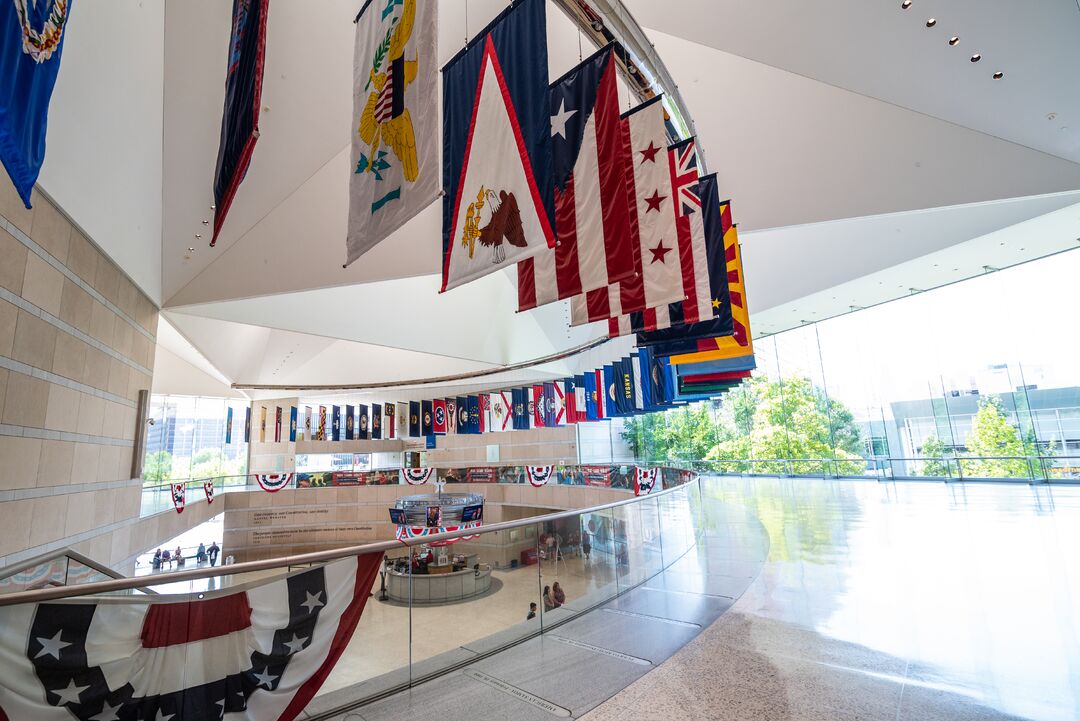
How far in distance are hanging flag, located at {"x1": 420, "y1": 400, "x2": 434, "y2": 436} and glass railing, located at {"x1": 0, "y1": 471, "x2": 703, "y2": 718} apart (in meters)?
20.8

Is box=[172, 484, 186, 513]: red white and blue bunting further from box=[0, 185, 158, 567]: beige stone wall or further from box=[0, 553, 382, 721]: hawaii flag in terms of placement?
box=[0, 553, 382, 721]: hawaii flag

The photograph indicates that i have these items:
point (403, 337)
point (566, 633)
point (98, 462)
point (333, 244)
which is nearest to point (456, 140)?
point (566, 633)

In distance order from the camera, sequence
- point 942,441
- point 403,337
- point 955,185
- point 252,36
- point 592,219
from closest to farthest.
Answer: point 252,36, point 592,219, point 955,185, point 403,337, point 942,441

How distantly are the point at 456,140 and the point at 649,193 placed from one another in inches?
101

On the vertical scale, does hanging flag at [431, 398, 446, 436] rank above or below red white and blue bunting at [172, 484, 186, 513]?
above

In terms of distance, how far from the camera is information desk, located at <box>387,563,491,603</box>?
387cm

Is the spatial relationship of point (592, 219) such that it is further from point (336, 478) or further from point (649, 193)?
point (336, 478)

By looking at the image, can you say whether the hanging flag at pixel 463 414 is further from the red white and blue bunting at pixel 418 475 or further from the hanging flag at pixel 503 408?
the red white and blue bunting at pixel 418 475

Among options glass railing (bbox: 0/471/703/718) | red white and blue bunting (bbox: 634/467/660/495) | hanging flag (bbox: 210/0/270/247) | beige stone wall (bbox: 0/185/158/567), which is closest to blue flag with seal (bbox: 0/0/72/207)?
hanging flag (bbox: 210/0/270/247)

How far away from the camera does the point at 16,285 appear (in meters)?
5.66

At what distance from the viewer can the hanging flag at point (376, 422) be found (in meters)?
26.4

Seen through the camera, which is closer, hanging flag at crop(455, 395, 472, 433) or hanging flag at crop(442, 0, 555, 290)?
hanging flag at crop(442, 0, 555, 290)

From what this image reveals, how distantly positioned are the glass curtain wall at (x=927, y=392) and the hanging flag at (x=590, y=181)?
1712cm

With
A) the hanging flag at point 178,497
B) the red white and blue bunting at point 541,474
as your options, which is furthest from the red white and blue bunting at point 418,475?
the hanging flag at point 178,497
